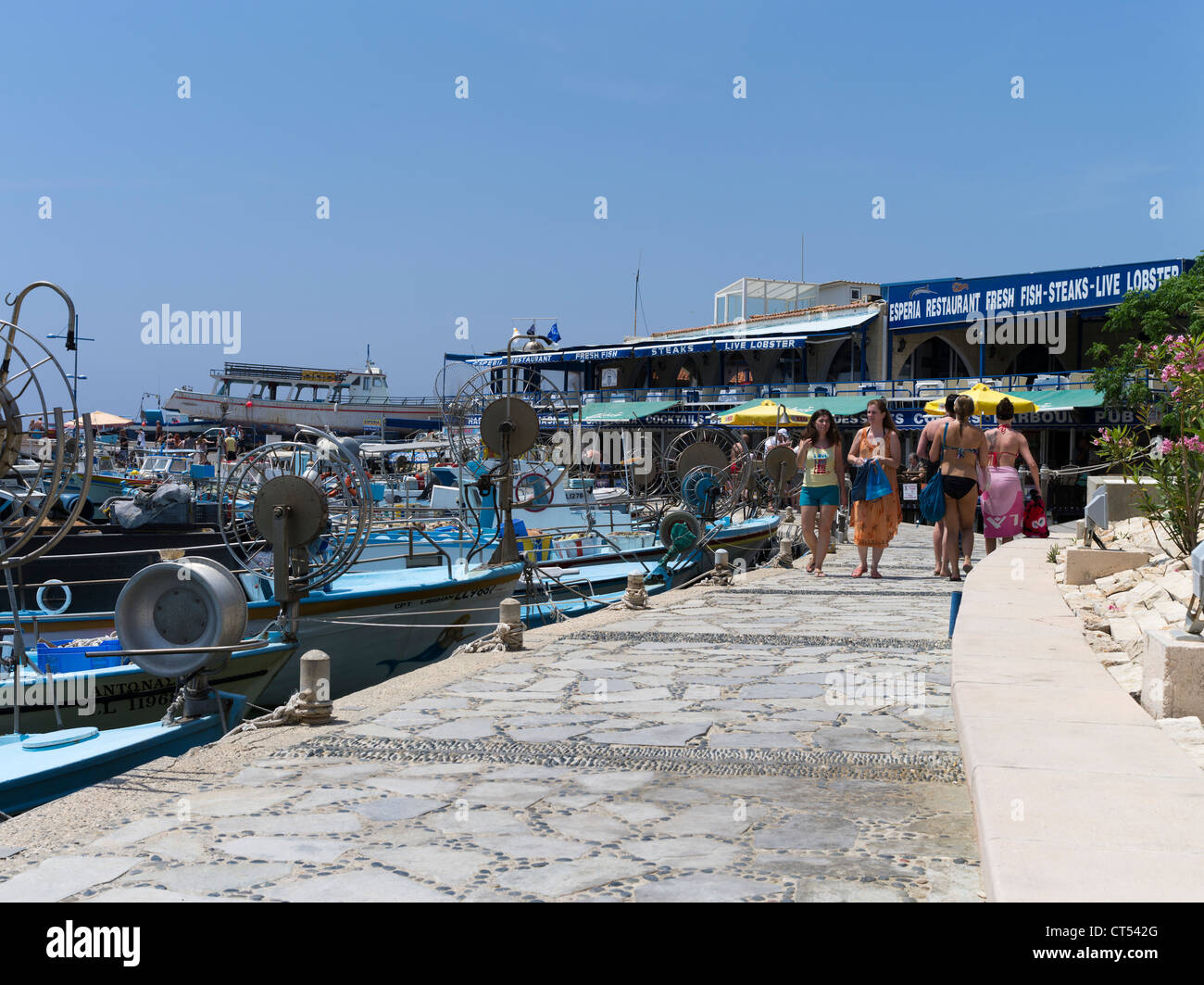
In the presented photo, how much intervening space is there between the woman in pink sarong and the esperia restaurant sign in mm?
15075

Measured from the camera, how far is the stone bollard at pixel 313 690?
17.9ft

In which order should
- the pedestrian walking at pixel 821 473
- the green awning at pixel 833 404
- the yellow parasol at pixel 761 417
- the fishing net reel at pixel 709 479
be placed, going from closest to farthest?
the pedestrian walking at pixel 821 473, the fishing net reel at pixel 709 479, the yellow parasol at pixel 761 417, the green awning at pixel 833 404

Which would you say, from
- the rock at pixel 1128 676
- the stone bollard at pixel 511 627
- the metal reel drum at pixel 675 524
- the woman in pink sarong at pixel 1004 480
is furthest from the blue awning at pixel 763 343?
the rock at pixel 1128 676

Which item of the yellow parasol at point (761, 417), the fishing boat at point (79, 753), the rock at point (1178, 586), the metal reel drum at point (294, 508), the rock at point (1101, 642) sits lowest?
the fishing boat at point (79, 753)

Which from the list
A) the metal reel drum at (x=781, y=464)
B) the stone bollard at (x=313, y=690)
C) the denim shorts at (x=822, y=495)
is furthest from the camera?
the metal reel drum at (x=781, y=464)

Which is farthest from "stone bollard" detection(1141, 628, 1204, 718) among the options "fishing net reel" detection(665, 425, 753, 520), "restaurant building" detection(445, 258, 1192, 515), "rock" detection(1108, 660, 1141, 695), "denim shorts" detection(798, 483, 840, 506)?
"restaurant building" detection(445, 258, 1192, 515)

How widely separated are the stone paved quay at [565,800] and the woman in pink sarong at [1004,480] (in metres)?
3.84

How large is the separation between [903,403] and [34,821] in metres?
25.2

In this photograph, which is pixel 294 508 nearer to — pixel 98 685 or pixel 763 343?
pixel 98 685

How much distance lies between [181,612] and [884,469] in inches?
236

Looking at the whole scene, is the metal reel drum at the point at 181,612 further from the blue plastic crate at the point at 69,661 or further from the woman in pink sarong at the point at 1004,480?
the woman in pink sarong at the point at 1004,480

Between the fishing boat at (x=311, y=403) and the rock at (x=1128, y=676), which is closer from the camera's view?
the rock at (x=1128, y=676)

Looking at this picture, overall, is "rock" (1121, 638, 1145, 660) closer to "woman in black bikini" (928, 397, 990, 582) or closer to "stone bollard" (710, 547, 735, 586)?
"woman in black bikini" (928, 397, 990, 582)

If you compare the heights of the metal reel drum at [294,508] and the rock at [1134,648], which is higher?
the metal reel drum at [294,508]
